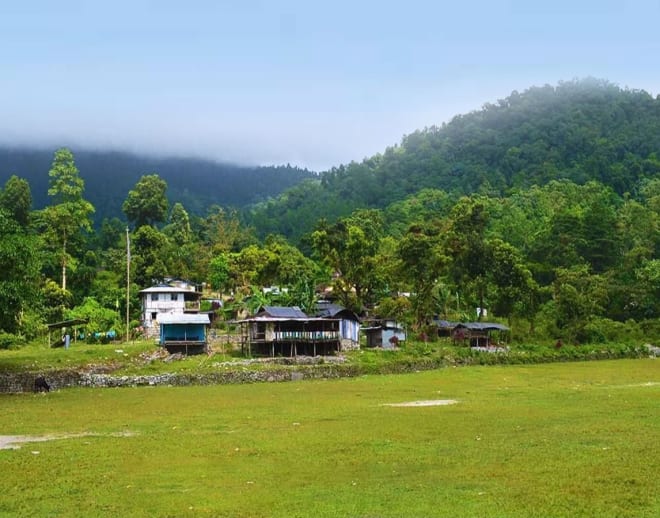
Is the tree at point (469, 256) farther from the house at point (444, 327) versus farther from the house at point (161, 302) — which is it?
the house at point (161, 302)

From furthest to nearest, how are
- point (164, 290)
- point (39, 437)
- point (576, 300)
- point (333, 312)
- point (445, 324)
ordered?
point (164, 290) < point (445, 324) < point (576, 300) < point (333, 312) < point (39, 437)

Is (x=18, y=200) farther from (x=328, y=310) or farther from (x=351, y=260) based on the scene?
(x=328, y=310)

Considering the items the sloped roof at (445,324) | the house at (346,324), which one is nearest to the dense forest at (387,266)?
the sloped roof at (445,324)

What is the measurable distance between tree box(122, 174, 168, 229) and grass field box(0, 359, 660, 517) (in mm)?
68930

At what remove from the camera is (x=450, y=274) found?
287 ft

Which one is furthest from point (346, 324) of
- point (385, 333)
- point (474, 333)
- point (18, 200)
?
point (18, 200)

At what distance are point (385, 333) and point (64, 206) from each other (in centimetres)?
3717

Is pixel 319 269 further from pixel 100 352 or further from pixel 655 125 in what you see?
pixel 655 125

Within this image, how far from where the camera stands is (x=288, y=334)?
62.5 meters

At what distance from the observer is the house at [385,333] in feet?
238

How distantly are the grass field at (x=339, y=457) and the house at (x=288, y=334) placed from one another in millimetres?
26784

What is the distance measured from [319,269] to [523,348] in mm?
37102

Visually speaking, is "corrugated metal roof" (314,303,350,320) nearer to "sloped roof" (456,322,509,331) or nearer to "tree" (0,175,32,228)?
"sloped roof" (456,322,509,331)

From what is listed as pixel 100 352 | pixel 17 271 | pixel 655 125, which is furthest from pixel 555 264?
pixel 655 125
